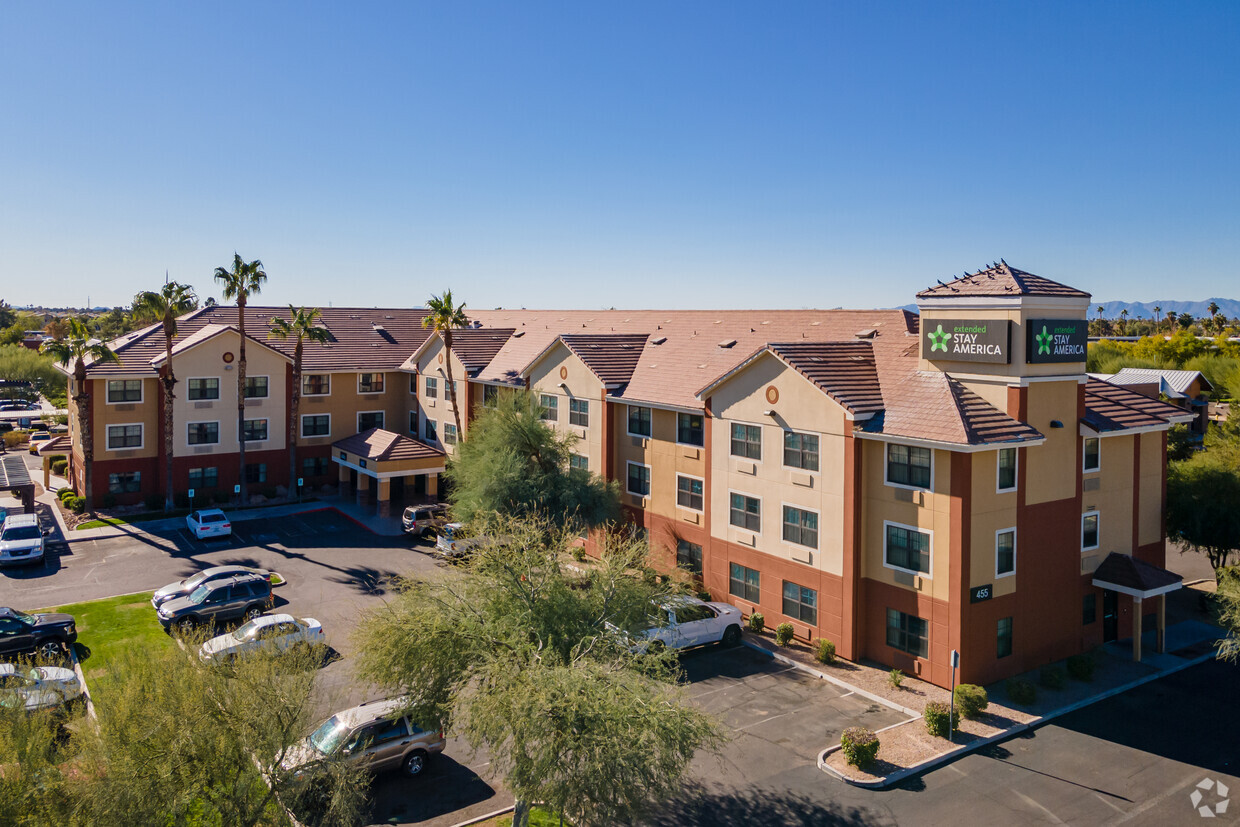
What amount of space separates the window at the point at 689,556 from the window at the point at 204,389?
2990 centimetres

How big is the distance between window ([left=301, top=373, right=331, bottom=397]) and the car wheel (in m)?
36.1

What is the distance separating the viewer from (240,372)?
47625 millimetres

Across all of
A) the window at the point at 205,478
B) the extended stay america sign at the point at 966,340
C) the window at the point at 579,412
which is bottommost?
the window at the point at 205,478

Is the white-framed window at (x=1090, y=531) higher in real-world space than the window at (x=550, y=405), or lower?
lower

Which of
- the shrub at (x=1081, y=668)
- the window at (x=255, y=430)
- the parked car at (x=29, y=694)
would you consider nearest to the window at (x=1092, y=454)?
the shrub at (x=1081, y=668)

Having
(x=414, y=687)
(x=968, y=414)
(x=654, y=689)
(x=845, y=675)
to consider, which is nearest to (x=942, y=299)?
(x=968, y=414)

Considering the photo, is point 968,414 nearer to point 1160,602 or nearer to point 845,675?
point 845,675

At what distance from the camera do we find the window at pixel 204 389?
48.2 metres

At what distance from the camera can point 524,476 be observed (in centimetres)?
3519

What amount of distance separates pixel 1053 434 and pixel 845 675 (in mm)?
10162

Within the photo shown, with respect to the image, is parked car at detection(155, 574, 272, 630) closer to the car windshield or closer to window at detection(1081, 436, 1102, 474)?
the car windshield

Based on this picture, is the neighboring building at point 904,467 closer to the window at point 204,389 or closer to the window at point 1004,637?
the window at point 1004,637

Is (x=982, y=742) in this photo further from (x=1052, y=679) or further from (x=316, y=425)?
(x=316, y=425)

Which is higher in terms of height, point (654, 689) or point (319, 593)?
point (654, 689)
